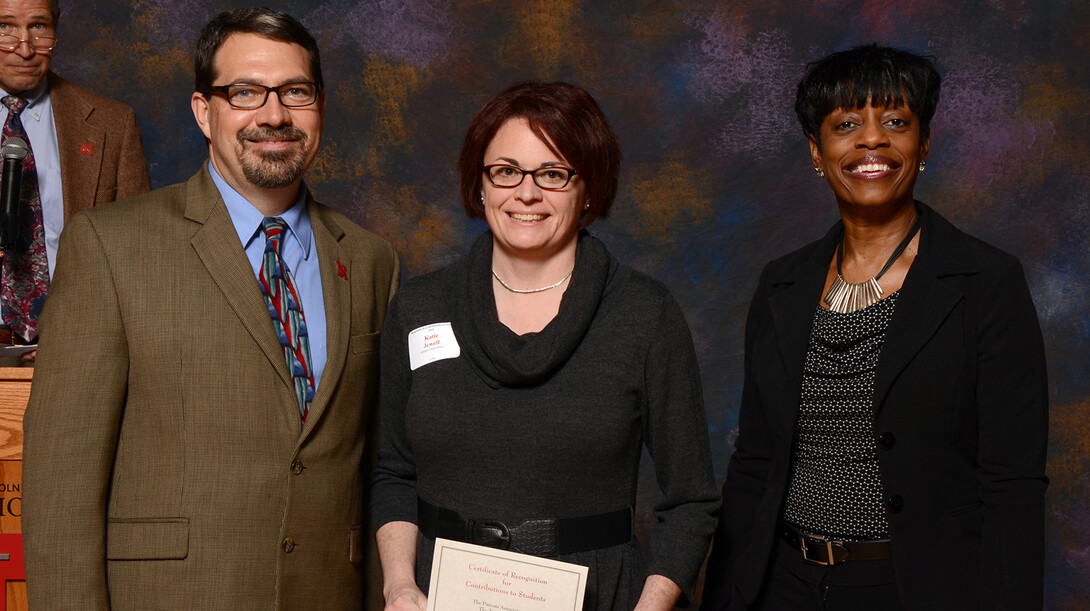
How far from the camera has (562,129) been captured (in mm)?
2186

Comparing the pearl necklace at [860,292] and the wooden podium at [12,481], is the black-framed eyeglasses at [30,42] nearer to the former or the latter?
the wooden podium at [12,481]

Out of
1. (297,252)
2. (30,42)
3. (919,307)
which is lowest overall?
(919,307)

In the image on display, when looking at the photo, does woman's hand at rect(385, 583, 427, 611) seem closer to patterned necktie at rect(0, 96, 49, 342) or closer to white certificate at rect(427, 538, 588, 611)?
white certificate at rect(427, 538, 588, 611)

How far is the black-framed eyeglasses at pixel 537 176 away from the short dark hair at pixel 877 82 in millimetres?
690

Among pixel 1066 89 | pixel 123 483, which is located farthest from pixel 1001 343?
pixel 1066 89

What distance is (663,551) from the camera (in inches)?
84.4

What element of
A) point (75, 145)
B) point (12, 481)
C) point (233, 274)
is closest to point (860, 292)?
point (233, 274)

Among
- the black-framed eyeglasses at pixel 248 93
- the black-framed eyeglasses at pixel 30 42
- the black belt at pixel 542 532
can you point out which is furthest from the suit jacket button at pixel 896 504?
the black-framed eyeglasses at pixel 30 42

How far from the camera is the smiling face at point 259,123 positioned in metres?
2.42

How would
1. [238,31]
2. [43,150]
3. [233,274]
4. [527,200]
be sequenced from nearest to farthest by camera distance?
[527,200] → [233,274] → [238,31] → [43,150]

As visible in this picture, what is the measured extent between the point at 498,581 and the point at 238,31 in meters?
1.42


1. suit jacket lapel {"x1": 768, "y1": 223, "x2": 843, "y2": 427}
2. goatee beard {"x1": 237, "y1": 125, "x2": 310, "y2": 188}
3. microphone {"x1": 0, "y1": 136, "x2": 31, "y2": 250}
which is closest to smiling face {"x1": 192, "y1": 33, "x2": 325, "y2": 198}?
goatee beard {"x1": 237, "y1": 125, "x2": 310, "y2": 188}

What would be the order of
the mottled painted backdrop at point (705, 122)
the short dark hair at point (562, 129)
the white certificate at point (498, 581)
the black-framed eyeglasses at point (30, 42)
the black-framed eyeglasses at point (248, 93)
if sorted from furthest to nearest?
the mottled painted backdrop at point (705, 122) → the black-framed eyeglasses at point (30, 42) → the black-framed eyeglasses at point (248, 93) → the short dark hair at point (562, 129) → the white certificate at point (498, 581)

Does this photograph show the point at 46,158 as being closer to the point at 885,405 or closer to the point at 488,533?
the point at 488,533
